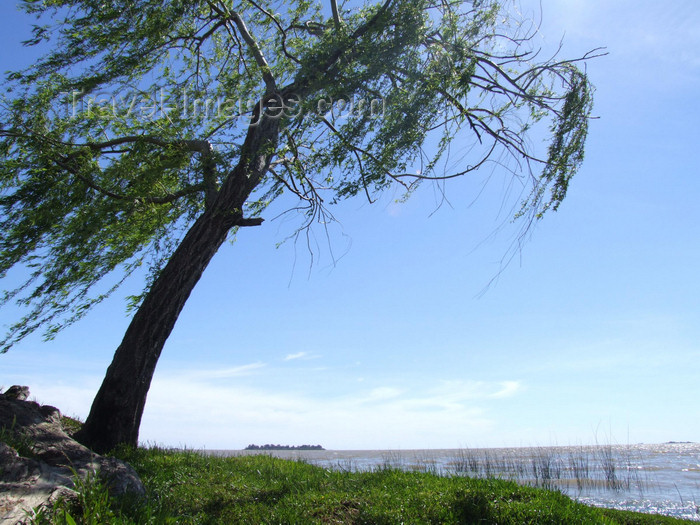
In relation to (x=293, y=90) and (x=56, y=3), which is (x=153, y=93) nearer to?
(x=56, y=3)

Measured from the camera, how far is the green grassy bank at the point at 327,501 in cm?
420

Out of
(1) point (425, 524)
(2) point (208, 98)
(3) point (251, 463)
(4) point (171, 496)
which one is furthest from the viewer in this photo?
(2) point (208, 98)

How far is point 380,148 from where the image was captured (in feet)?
19.6

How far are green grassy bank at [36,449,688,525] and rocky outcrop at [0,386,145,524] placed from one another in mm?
234

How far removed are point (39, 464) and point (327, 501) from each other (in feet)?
8.56

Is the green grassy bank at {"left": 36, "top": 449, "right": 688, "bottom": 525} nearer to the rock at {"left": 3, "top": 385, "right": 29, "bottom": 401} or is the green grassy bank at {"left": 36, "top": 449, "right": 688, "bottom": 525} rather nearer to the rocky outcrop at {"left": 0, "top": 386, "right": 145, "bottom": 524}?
the rocky outcrop at {"left": 0, "top": 386, "right": 145, "bottom": 524}

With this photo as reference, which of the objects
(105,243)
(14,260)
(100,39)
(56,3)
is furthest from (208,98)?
(14,260)

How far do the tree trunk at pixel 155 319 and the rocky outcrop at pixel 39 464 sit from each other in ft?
2.53

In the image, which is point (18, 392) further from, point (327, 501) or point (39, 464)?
point (327, 501)

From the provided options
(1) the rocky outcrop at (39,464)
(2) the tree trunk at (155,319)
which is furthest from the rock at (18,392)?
(1) the rocky outcrop at (39,464)

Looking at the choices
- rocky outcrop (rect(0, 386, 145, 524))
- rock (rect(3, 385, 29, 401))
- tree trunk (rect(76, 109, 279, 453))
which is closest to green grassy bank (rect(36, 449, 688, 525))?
rocky outcrop (rect(0, 386, 145, 524))

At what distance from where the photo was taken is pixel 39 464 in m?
3.96

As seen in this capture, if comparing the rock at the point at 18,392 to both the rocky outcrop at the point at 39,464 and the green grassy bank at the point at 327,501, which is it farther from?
the green grassy bank at the point at 327,501

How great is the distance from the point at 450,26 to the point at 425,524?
5908 mm
